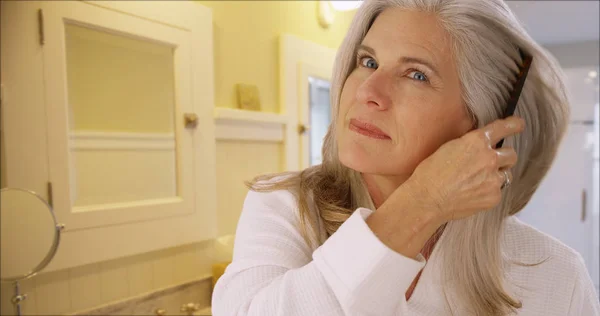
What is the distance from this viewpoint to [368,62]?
2.37 ft

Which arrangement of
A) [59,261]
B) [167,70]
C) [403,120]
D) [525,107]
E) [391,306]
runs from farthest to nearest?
[167,70] → [59,261] → [525,107] → [403,120] → [391,306]

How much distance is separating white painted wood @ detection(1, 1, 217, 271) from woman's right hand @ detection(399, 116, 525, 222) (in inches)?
36.8

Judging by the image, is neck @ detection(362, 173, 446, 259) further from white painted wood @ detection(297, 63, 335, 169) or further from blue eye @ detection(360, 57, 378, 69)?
white painted wood @ detection(297, 63, 335, 169)

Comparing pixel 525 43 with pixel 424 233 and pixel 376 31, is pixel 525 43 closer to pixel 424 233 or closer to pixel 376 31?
pixel 376 31

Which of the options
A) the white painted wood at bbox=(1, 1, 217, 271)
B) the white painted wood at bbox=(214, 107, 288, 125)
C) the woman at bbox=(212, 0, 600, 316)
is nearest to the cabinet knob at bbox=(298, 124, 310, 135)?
the white painted wood at bbox=(214, 107, 288, 125)

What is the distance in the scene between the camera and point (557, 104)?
2.54 ft

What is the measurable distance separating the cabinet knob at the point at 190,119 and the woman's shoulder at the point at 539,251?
985 mm

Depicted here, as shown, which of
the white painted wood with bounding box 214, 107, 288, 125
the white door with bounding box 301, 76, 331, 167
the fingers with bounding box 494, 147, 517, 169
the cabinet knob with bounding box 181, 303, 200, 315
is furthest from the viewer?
the white door with bounding box 301, 76, 331, 167

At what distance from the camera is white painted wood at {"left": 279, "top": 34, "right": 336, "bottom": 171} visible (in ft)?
5.74

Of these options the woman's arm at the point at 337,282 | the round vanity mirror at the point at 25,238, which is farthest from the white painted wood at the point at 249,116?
the woman's arm at the point at 337,282

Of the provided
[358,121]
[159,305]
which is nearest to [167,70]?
[159,305]

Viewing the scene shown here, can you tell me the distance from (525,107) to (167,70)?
3.46ft

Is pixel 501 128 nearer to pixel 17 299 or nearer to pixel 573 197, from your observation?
pixel 17 299

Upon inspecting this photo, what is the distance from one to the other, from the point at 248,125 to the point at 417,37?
3.36ft
